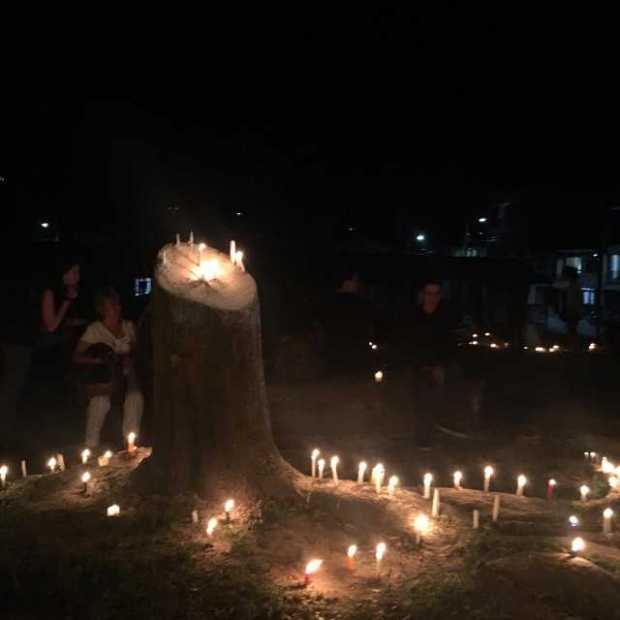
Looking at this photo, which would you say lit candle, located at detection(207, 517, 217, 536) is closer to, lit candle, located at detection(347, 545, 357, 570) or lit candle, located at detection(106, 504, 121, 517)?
lit candle, located at detection(106, 504, 121, 517)

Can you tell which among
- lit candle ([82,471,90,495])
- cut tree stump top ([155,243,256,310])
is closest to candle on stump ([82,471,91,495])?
lit candle ([82,471,90,495])

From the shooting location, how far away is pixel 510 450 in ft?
24.0

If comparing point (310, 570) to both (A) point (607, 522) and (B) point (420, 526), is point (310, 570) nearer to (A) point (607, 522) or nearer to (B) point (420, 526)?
(B) point (420, 526)

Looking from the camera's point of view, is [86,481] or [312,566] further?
[86,481]

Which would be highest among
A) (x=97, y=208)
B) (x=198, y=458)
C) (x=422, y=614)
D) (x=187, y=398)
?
(x=97, y=208)

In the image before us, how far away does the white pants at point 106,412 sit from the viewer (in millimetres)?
6668

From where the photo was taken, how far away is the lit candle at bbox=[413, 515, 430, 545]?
448cm

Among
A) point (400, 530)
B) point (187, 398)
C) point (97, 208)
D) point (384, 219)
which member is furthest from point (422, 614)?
point (384, 219)

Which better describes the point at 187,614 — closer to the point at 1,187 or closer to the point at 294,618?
the point at 294,618

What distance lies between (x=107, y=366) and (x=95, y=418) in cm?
55

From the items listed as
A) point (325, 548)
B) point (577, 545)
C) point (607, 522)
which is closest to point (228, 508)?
point (325, 548)

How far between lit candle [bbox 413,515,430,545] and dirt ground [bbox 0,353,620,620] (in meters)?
0.05

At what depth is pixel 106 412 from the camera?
6.81 metres

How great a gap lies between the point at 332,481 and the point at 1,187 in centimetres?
1362
